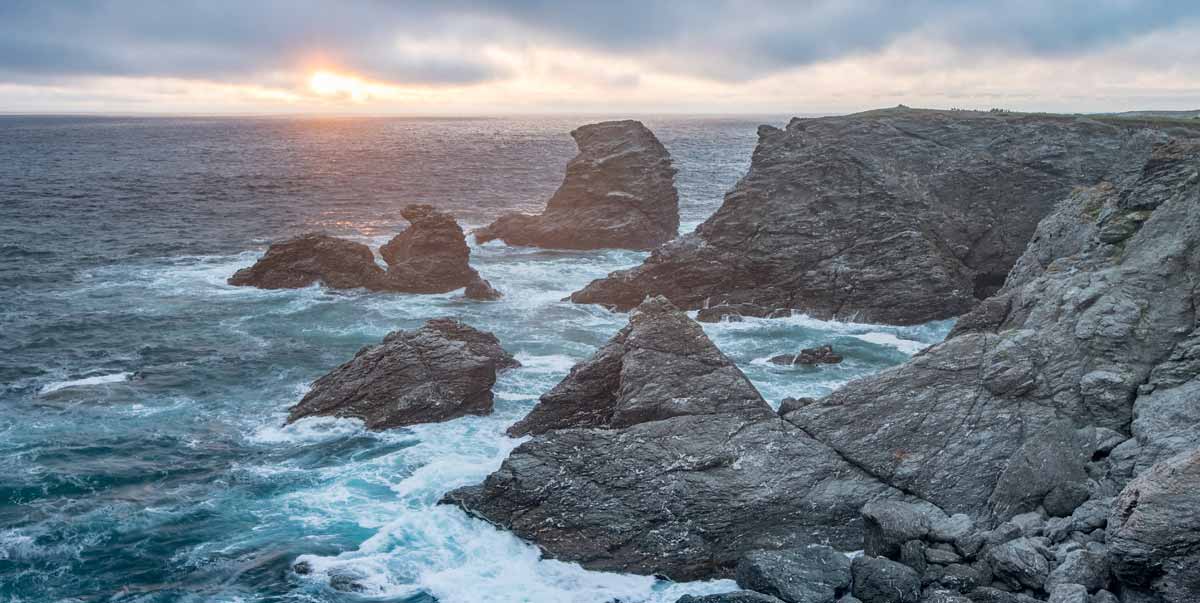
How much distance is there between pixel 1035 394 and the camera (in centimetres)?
2544

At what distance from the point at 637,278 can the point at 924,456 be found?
30176 millimetres

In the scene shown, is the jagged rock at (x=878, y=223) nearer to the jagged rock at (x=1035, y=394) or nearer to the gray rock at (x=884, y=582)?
the jagged rock at (x=1035, y=394)

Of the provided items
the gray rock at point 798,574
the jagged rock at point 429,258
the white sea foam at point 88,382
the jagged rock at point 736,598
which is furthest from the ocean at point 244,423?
the jagged rock at point 736,598

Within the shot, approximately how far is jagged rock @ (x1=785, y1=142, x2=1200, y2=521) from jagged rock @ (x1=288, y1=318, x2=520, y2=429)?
47.4 ft

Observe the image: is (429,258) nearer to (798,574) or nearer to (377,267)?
(377,267)

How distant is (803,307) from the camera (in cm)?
5119

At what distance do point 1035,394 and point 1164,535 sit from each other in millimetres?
8568

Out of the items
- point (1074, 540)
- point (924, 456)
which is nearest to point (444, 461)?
point (924, 456)

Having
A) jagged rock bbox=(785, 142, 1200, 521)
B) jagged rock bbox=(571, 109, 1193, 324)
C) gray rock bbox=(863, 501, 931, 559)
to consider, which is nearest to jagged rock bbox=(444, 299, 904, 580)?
gray rock bbox=(863, 501, 931, 559)

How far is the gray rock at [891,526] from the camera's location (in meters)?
21.5

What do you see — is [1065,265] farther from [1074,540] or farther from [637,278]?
[637,278]

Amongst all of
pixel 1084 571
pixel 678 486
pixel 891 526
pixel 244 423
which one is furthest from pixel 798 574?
pixel 244 423

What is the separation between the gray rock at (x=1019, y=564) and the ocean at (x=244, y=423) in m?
6.81

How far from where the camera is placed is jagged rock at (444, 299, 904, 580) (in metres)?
23.7
